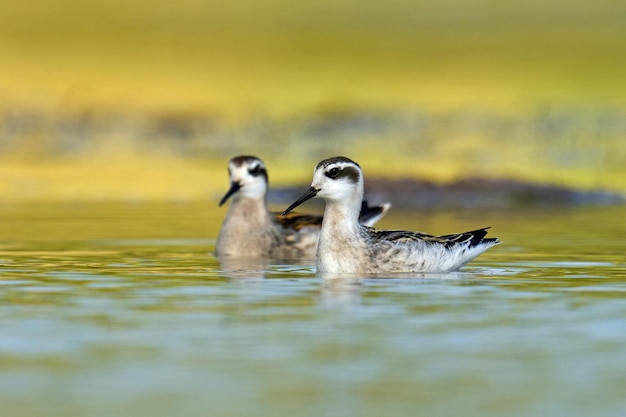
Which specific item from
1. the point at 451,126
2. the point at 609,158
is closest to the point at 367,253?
the point at 609,158

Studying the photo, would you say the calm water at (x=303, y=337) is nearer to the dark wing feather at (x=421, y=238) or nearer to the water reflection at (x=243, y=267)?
the water reflection at (x=243, y=267)

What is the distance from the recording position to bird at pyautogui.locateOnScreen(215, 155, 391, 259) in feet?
69.1

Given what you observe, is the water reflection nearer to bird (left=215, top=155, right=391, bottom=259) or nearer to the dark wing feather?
bird (left=215, top=155, right=391, bottom=259)

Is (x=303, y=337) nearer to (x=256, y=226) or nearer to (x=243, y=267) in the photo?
(x=243, y=267)

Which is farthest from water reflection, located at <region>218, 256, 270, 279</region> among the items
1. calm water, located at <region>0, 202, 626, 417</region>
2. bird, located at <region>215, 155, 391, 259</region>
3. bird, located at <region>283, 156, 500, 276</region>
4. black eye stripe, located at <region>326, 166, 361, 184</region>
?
black eye stripe, located at <region>326, 166, 361, 184</region>

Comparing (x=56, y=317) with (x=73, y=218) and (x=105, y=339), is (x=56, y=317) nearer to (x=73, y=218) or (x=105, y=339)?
(x=105, y=339)

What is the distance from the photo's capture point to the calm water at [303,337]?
Result: 10062 millimetres

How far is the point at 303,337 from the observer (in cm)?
1245

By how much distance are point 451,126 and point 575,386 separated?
3376 cm

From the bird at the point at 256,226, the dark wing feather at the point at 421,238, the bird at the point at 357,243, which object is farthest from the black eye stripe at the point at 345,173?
the bird at the point at 256,226

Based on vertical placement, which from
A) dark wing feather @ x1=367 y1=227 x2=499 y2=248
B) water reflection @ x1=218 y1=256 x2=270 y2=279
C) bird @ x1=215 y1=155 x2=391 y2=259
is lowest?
water reflection @ x1=218 y1=256 x2=270 y2=279

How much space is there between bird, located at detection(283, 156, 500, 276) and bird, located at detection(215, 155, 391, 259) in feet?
11.7

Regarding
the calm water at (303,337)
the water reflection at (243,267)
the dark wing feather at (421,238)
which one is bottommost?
the calm water at (303,337)

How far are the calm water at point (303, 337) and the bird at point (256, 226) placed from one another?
1.09 m
